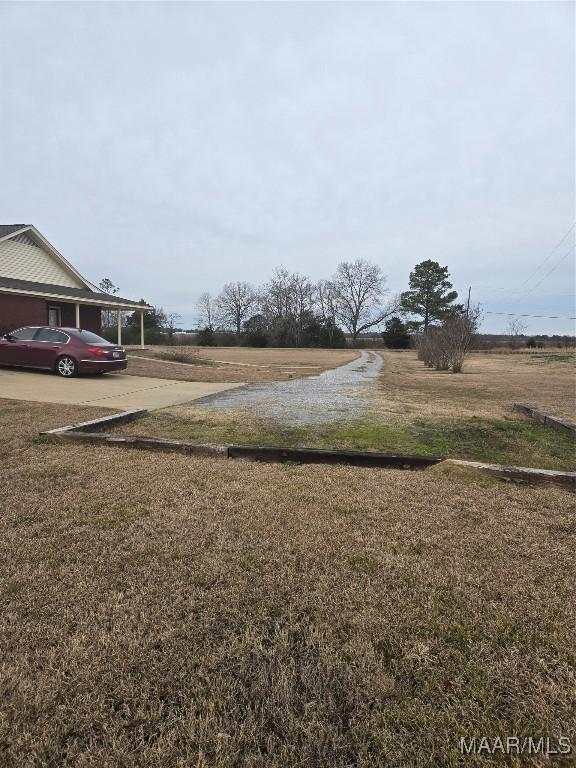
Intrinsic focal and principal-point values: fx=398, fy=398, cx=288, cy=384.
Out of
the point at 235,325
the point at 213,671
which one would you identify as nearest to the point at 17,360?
the point at 213,671

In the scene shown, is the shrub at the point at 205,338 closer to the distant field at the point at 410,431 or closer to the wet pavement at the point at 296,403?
the wet pavement at the point at 296,403

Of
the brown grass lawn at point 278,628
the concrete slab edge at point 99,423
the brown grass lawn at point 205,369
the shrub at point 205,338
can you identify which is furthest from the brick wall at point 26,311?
the shrub at point 205,338

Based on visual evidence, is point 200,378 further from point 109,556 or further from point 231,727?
point 231,727

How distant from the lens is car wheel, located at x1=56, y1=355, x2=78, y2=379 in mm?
11470

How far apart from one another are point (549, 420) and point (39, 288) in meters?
19.3

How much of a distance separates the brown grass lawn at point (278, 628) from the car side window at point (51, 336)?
9865 mm

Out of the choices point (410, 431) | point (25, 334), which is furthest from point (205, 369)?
point (410, 431)

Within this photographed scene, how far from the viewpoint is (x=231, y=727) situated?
134 cm

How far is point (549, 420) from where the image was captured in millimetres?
6488

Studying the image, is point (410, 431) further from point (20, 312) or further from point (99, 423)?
point (20, 312)

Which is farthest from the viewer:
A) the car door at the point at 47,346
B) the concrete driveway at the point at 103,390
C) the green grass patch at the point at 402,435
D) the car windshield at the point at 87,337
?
the car windshield at the point at 87,337

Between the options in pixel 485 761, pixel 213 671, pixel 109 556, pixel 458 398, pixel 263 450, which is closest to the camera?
pixel 485 761

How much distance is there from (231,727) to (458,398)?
369 inches

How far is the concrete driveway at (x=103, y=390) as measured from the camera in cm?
774
